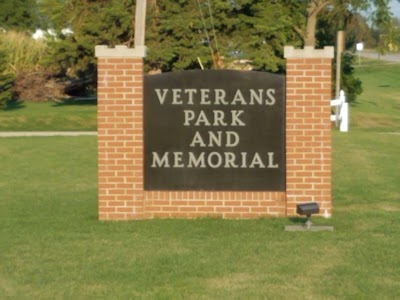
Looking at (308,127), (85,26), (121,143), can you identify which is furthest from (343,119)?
(121,143)

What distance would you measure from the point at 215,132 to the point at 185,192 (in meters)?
0.81

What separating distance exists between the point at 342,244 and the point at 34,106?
32.0 meters

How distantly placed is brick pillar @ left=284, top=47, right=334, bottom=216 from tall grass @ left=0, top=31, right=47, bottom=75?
1303 inches

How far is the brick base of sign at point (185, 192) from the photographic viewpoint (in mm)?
11836

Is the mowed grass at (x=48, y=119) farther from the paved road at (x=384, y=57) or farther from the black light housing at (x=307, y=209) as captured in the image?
the paved road at (x=384, y=57)

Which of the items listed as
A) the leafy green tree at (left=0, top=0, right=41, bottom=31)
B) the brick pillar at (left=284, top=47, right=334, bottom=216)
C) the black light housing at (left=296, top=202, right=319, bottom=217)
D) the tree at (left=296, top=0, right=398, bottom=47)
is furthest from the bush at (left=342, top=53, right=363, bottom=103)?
the leafy green tree at (left=0, top=0, right=41, bottom=31)

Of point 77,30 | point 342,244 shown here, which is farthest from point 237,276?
point 77,30

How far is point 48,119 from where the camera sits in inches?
1383

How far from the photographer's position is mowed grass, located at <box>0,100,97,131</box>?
112ft

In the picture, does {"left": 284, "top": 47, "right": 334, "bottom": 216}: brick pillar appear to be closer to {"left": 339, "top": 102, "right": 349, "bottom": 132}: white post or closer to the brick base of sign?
the brick base of sign

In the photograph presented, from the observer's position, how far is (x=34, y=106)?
134ft

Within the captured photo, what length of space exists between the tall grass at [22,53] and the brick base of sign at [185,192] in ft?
106

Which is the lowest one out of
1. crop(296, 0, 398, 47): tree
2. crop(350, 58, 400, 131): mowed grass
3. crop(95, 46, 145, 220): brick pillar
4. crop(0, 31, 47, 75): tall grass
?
crop(350, 58, 400, 131): mowed grass

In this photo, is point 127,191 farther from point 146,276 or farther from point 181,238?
point 146,276
